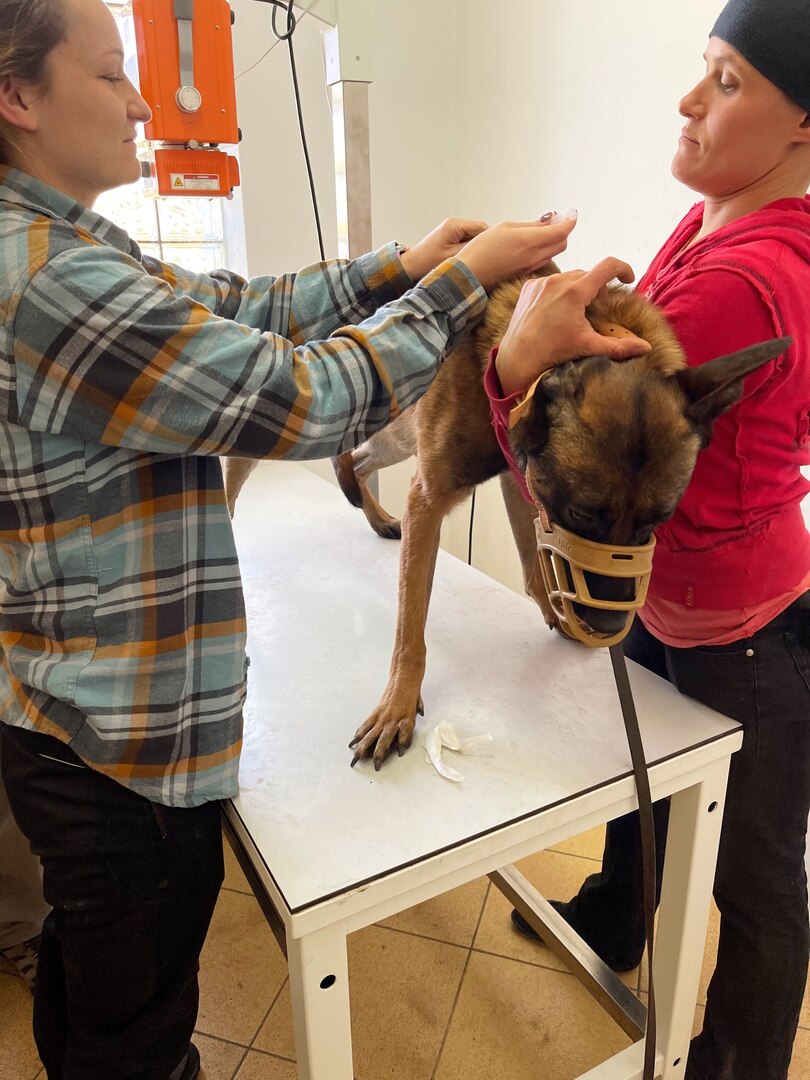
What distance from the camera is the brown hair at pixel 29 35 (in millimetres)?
721

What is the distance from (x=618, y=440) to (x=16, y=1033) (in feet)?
5.66

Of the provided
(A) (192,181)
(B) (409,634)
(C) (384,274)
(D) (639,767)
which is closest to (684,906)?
(D) (639,767)

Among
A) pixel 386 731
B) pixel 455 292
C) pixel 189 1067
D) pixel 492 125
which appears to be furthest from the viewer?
pixel 492 125

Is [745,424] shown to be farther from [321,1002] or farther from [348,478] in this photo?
[348,478]

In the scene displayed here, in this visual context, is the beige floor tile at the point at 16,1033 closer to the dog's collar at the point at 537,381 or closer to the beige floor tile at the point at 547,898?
the beige floor tile at the point at 547,898

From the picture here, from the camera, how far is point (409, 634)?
1.20 m

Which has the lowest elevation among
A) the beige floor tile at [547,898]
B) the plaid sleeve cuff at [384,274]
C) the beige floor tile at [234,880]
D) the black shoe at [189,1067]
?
the beige floor tile at [234,880]

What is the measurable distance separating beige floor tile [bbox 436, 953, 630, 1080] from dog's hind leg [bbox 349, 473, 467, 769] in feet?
2.83

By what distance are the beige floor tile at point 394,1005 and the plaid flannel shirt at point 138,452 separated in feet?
3.03

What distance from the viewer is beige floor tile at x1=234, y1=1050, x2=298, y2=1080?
149cm

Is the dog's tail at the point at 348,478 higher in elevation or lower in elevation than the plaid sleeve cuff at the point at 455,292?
lower

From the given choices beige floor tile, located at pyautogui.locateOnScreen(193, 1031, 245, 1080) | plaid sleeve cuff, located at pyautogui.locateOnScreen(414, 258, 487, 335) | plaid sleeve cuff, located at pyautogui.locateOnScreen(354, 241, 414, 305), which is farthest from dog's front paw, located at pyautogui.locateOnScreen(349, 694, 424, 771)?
beige floor tile, located at pyautogui.locateOnScreen(193, 1031, 245, 1080)

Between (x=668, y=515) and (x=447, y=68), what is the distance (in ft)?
7.61

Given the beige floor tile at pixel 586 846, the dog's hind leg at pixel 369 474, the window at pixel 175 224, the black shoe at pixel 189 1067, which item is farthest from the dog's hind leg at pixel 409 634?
the window at pixel 175 224
